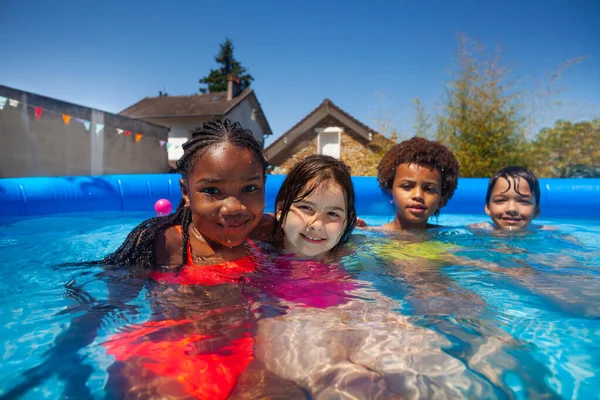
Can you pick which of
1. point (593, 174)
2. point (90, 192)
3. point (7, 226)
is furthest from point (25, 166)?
point (593, 174)

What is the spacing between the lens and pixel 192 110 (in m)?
24.2

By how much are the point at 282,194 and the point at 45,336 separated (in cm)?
148

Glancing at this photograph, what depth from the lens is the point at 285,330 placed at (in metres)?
1.68

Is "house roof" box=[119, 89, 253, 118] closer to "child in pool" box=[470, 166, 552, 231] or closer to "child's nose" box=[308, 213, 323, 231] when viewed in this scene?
"child in pool" box=[470, 166, 552, 231]

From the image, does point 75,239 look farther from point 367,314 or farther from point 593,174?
point 593,174

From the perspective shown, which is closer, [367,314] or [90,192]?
[367,314]

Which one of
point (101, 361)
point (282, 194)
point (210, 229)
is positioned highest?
point (282, 194)

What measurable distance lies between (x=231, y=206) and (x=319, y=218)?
551 mm

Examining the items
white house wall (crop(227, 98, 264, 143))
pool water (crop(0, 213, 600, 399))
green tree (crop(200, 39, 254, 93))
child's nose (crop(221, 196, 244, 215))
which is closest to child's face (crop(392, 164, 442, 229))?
pool water (crop(0, 213, 600, 399))

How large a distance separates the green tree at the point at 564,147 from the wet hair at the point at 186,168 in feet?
33.0

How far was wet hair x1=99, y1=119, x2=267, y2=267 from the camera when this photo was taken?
2199mm

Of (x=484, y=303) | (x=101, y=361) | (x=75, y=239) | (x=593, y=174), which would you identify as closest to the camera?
(x=101, y=361)

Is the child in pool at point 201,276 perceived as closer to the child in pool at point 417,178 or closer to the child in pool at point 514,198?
the child in pool at point 417,178

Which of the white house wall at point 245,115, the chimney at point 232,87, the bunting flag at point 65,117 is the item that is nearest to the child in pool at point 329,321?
the bunting flag at point 65,117
